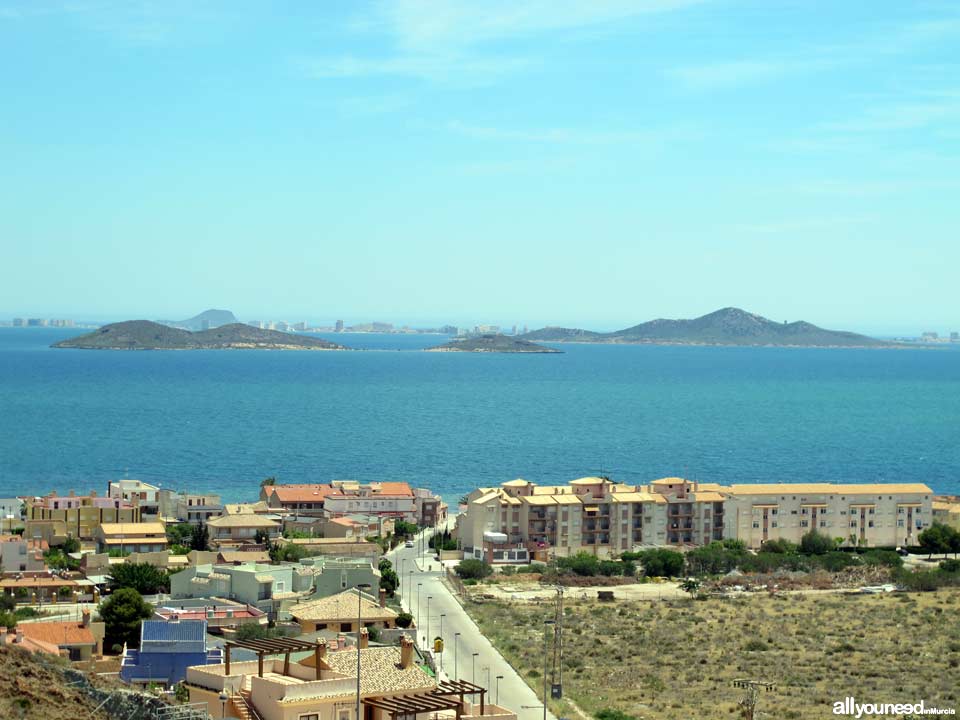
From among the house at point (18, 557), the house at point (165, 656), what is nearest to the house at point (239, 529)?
the house at point (18, 557)

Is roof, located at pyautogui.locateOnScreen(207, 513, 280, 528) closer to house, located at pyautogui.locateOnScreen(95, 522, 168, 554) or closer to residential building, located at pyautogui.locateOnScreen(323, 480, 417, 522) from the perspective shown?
house, located at pyautogui.locateOnScreen(95, 522, 168, 554)

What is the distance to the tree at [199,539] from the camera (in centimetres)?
4994

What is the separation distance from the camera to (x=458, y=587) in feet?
146

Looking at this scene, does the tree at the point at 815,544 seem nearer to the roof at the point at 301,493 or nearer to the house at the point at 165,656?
the roof at the point at 301,493

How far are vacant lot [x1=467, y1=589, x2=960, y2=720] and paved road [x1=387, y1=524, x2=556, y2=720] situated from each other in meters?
0.48

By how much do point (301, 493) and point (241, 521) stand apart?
7.23 metres

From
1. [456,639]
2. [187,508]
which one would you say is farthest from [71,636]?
[187,508]

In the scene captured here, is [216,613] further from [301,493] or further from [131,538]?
[301,493]

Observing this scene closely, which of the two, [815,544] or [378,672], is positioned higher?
[378,672]

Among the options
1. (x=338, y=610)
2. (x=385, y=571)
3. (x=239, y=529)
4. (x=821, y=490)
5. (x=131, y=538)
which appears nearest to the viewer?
(x=338, y=610)

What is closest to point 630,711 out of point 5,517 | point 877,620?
point 877,620

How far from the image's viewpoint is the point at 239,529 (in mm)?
52594

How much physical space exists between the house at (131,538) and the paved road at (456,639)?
8196mm

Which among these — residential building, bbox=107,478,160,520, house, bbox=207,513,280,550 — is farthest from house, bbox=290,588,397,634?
residential building, bbox=107,478,160,520
